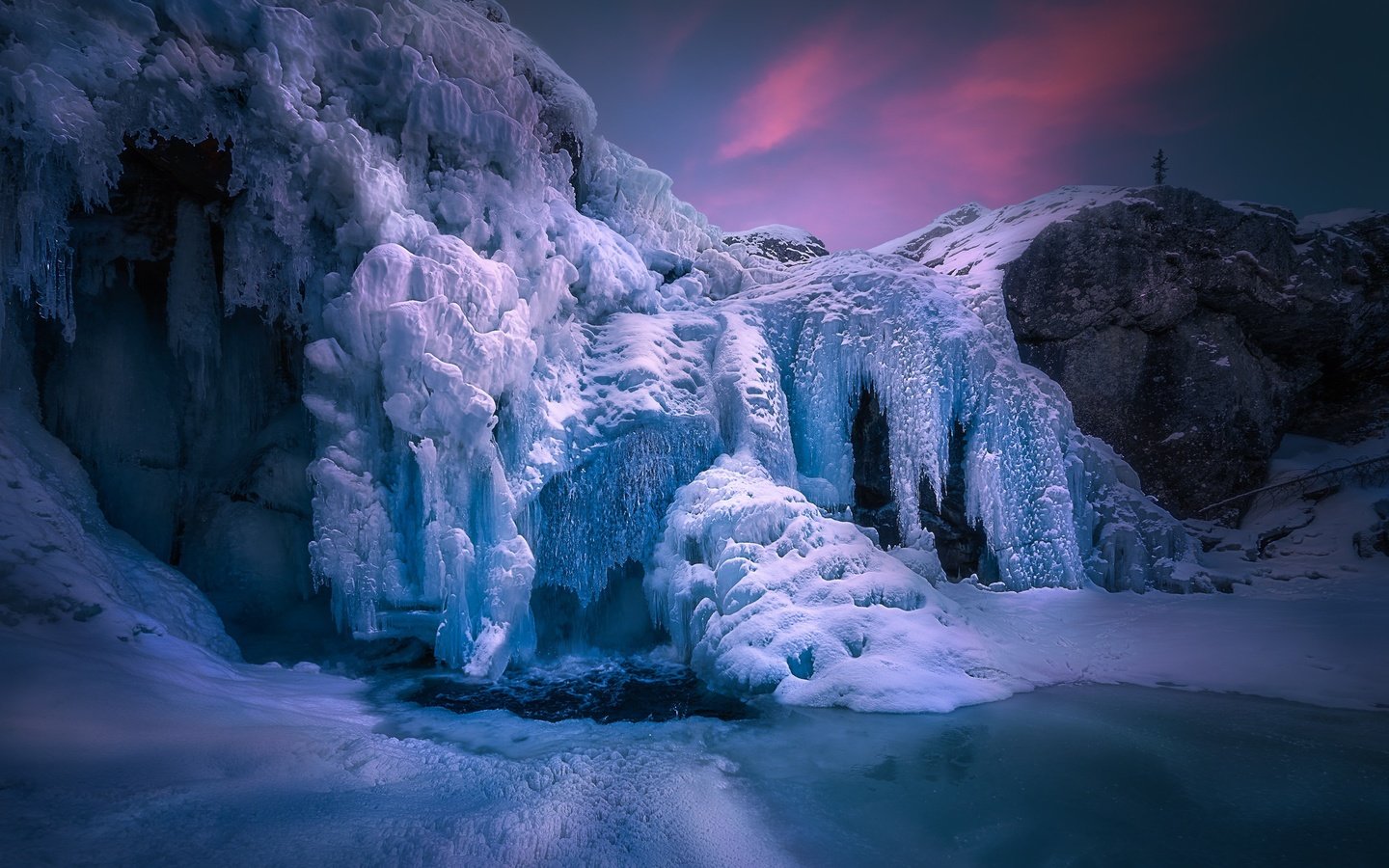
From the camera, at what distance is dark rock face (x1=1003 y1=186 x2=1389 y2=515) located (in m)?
13.5

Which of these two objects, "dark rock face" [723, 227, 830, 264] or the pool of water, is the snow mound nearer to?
the pool of water

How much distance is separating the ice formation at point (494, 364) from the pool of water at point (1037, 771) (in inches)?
42.2

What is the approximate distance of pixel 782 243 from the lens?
18.9 metres

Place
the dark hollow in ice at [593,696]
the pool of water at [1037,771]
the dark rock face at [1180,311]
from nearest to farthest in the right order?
1. the pool of water at [1037,771]
2. the dark hollow in ice at [593,696]
3. the dark rock face at [1180,311]

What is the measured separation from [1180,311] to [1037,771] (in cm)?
1324

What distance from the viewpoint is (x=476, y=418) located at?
7488 millimetres

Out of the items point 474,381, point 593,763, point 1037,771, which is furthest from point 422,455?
point 1037,771

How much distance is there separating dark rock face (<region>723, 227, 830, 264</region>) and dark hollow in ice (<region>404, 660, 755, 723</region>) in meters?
13.2

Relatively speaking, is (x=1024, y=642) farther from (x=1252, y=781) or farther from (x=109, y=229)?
(x=109, y=229)

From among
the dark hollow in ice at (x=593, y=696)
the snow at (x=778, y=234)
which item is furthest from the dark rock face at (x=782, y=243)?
the dark hollow in ice at (x=593, y=696)

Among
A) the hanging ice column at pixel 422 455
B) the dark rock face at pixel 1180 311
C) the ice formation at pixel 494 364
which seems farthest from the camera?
the dark rock face at pixel 1180 311

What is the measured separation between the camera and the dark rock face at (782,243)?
18359 millimetres

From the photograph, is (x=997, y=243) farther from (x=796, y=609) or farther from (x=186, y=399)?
(x=186, y=399)

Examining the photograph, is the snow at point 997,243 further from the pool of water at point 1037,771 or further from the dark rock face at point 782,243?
the pool of water at point 1037,771
